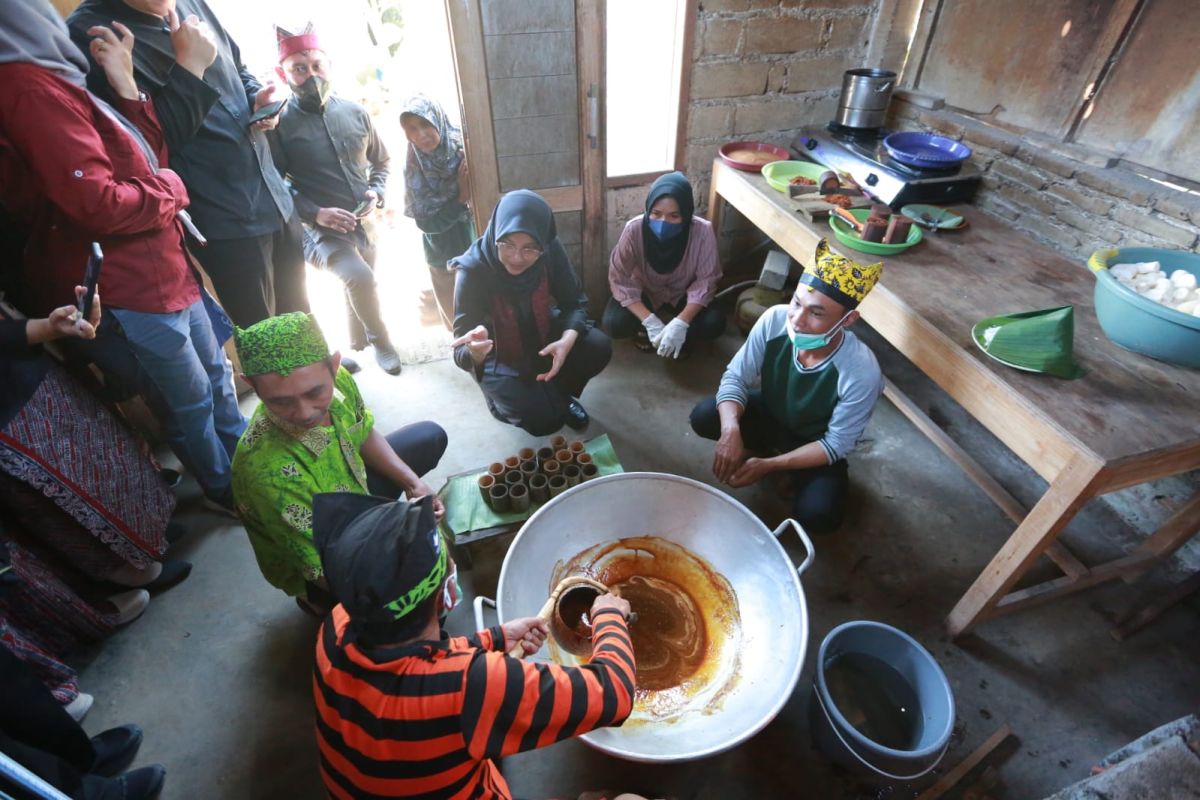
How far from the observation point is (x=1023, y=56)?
2496 millimetres

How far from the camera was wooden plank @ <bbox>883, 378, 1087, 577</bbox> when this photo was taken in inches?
80.2

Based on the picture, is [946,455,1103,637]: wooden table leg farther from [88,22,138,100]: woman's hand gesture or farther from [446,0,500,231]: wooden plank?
[88,22,138,100]: woman's hand gesture

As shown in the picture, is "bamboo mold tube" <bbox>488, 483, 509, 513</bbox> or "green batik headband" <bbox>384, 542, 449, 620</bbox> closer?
"green batik headband" <bbox>384, 542, 449, 620</bbox>

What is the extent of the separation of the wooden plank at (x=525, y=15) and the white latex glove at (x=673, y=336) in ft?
5.04

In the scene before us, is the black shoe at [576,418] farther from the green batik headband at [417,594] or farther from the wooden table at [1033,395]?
the green batik headband at [417,594]

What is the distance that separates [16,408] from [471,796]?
172 centimetres

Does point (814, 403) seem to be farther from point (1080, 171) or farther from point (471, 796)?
point (471, 796)

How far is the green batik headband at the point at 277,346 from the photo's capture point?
1.41 metres

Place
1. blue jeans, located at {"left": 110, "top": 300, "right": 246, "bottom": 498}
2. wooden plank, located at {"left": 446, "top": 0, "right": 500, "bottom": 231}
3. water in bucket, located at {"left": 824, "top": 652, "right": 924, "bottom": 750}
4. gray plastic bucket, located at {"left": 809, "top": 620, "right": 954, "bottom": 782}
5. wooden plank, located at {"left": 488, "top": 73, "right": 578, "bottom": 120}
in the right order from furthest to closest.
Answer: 1. wooden plank, located at {"left": 488, "top": 73, "right": 578, "bottom": 120}
2. wooden plank, located at {"left": 446, "top": 0, "right": 500, "bottom": 231}
3. blue jeans, located at {"left": 110, "top": 300, "right": 246, "bottom": 498}
4. water in bucket, located at {"left": 824, "top": 652, "right": 924, "bottom": 750}
5. gray plastic bucket, located at {"left": 809, "top": 620, "right": 954, "bottom": 782}

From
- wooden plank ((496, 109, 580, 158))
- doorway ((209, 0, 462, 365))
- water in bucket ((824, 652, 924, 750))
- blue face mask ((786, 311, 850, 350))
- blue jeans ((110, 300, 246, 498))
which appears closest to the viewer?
water in bucket ((824, 652, 924, 750))

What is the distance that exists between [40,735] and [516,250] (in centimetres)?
205

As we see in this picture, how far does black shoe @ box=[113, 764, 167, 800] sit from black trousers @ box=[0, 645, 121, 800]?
0.11 ft

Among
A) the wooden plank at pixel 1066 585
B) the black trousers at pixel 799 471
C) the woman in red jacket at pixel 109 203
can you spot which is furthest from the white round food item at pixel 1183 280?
the woman in red jacket at pixel 109 203

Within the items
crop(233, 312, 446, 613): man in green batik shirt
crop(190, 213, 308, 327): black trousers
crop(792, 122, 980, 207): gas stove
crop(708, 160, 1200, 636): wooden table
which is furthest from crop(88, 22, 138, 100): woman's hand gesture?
crop(792, 122, 980, 207): gas stove
